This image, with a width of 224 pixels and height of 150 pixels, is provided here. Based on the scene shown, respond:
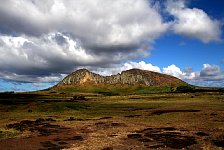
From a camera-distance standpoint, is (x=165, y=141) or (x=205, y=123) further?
(x=205, y=123)

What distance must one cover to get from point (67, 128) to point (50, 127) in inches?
129

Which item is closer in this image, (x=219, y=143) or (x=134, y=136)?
(x=219, y=143)

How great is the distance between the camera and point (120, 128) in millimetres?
45469

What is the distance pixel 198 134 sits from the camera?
1489 inches

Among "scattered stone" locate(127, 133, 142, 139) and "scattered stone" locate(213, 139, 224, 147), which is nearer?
"scattered stone" locate(213, 139, 224, 147)

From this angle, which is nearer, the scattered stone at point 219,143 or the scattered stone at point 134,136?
the scattered stone at point 219,143

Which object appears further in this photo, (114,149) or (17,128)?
(17,128)

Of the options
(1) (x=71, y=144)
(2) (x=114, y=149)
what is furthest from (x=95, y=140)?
(2) (x=114, y=149)

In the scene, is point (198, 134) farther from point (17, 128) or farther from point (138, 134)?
point (17, 128)

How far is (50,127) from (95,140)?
49.5 ft

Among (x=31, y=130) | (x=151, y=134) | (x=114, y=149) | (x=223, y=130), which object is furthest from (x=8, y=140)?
(x=223, y=130)

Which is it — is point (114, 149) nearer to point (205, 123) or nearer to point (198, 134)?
point (198, 134)

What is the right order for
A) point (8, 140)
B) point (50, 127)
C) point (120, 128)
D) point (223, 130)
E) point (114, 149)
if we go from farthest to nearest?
point (50, 127) → point (120, 128) → point (223, 130) → point (8, 140) → point (114, 149)

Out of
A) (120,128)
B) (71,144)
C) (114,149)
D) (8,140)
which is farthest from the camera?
(120,128)
